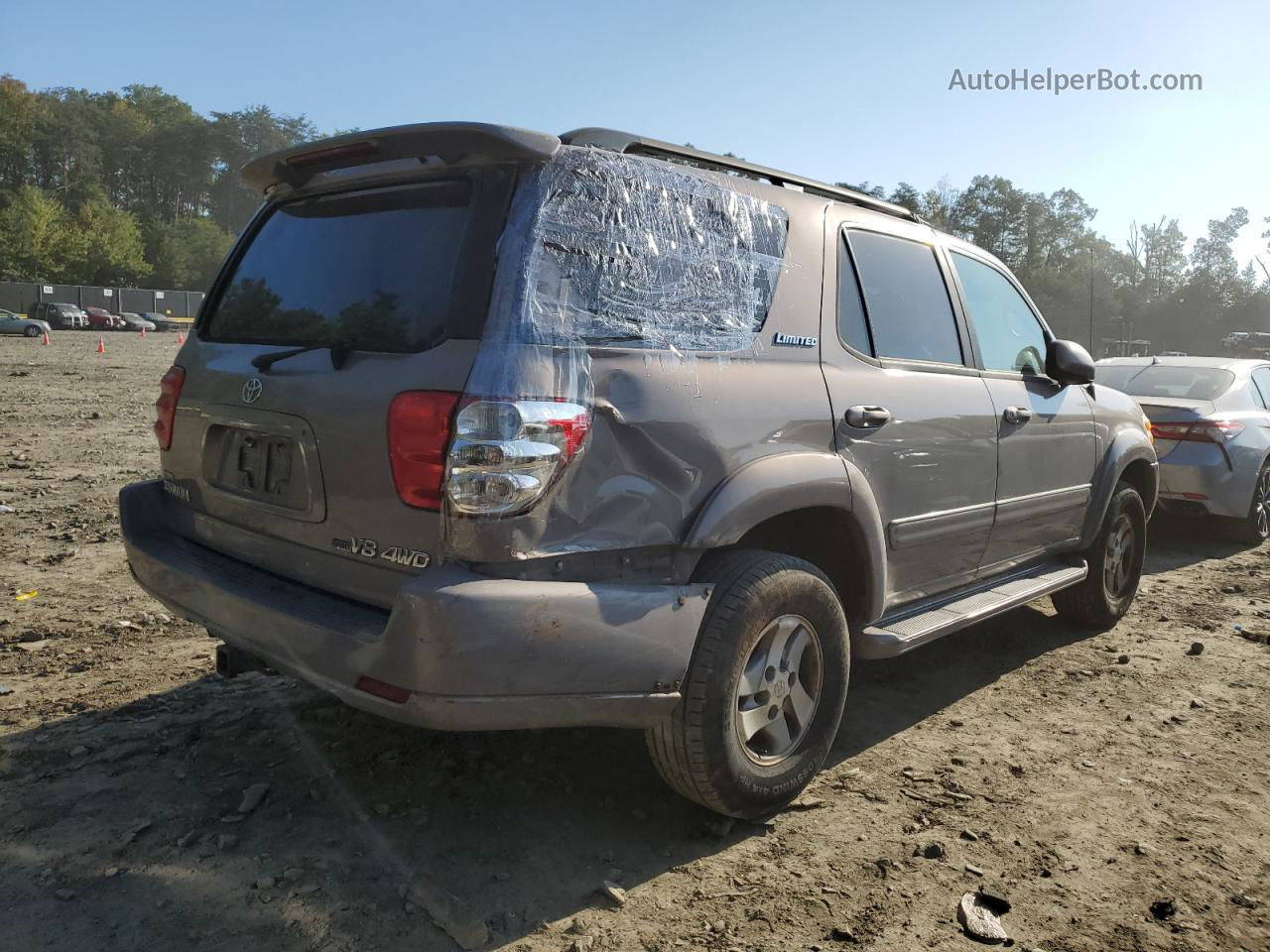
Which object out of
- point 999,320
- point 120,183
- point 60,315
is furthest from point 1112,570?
point 120,183

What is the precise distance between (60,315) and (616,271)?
55.8 metres

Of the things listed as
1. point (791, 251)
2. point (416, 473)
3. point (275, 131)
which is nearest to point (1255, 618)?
point (791, 251)

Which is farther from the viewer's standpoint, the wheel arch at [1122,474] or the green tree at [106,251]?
the green tree at [106,251]

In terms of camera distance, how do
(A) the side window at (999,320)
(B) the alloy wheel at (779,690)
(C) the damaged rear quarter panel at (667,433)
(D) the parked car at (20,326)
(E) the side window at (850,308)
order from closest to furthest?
(C) the damaged rear quarter panel at (667,433) → (B) the alloy wheel at (779,690) → (E) the side window at (850,308) → (A) the side window at (999,320) → (D) the parked car at (20,326)

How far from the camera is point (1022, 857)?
2.91 meters

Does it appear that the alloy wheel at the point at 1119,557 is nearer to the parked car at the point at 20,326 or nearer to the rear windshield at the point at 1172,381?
the rear windshield at the point at 1172,381

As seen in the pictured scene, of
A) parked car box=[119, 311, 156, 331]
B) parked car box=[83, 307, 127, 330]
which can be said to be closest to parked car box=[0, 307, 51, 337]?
parked car box=[83, 307, 127, 330]

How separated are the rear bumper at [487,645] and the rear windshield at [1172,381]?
22.8 feet

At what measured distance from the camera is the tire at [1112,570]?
512 centimetres

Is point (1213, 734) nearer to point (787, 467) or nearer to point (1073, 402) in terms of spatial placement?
point (1073, 402)

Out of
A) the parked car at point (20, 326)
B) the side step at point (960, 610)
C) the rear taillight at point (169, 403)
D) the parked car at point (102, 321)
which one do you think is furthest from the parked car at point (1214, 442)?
the parked car at point (102, 321)

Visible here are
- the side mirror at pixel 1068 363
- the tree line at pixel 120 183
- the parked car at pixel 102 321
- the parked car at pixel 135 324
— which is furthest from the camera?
the tree line at pixel 120 183

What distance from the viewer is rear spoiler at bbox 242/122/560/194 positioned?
99.1 inches

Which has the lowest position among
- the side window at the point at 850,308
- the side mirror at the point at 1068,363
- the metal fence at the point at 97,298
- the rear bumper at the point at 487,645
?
the rear bumper at the point at 487,645
